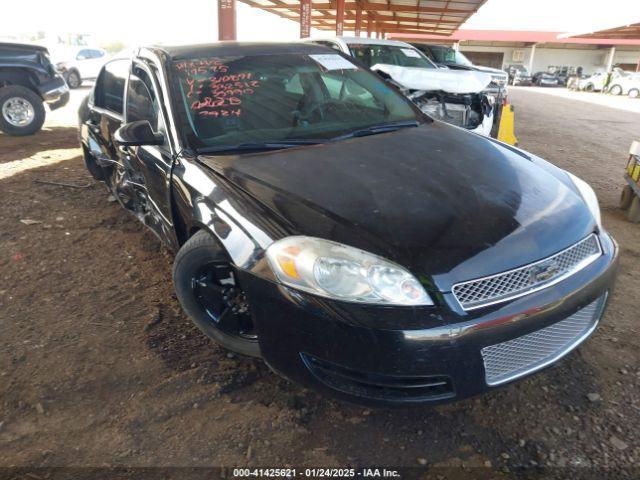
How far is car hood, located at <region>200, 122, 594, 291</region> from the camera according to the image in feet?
5.74

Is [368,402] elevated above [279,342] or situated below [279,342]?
below

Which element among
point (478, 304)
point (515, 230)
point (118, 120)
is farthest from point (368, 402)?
point (118, 120)

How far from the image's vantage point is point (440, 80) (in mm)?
5977

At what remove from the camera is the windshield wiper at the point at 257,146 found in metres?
2.39

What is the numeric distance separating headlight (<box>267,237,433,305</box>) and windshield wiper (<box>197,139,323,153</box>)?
0.81m

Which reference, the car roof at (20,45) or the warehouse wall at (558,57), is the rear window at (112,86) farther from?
the warehouse wall at (558,57)

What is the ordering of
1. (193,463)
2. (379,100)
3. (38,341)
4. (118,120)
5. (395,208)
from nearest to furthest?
1. (193,463)
2. (395,208)
3. (38,341)
4. (379,100)
5. (118,120)

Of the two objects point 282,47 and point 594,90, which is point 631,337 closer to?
point 282,47

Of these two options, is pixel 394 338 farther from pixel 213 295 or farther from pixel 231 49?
pixel 231 49

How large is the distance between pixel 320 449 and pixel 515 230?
1.16m

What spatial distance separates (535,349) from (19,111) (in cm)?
870

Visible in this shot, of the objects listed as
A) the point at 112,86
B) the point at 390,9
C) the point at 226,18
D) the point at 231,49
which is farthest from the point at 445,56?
the point at 231,49

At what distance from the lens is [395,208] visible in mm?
1954

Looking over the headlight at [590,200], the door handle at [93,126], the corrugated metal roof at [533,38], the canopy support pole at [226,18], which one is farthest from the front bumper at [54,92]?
the corrugated metal roof at [533,38]
